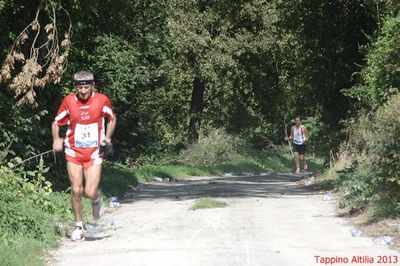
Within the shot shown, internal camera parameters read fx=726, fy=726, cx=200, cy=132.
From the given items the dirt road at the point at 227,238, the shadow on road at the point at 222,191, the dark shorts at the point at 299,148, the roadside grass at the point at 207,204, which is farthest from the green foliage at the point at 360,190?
the dark shorts at the point at 299,148

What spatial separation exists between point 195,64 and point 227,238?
75.4 feet

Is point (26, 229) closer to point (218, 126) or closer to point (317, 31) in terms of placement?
point (317, 31)

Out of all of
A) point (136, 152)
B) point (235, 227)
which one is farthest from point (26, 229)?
point (136, 152)

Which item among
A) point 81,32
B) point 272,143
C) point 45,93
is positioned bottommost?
point 272,143

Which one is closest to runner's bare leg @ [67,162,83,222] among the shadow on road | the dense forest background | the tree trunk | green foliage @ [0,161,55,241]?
green foliage @ [0,161,55,241]

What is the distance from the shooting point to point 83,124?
9648 mm

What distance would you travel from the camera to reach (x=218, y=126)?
39906mm

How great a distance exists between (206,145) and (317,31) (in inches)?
477

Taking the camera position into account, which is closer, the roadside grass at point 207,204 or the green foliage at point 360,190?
the green foliage at point 360,190

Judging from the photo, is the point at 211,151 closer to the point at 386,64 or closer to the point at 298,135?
the point at 298,135

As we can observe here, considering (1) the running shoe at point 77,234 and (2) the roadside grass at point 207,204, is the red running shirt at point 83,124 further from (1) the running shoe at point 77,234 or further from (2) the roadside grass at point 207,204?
(2) the roadside grass at point 207,204

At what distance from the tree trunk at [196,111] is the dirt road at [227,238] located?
65.3 feet

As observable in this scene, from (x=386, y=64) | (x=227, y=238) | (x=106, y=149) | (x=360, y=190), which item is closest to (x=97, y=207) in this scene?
(x=106, y=149)

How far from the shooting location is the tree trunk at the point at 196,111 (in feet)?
114
